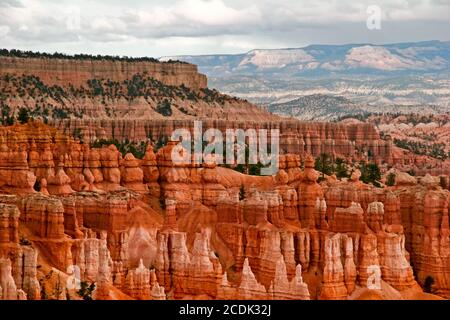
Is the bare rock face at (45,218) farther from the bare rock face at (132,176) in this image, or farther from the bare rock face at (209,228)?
the bare rock face at (132,176)

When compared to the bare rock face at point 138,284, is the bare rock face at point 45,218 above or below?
above

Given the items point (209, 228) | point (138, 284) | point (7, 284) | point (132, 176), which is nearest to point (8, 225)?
point (7, 284)

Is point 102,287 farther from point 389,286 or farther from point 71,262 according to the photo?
point 389,286

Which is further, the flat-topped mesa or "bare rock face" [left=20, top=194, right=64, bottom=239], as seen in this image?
the flat-topped mesa

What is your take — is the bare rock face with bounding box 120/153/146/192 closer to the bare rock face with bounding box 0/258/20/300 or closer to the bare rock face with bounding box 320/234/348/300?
the bare rock face with bounding box 320/234/348/300

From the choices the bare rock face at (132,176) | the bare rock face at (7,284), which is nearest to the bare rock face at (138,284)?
the bare rock face at (7,284)

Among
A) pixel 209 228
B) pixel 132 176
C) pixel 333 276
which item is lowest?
pixel 333 276

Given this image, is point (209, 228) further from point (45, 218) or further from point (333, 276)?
point (45, 218)

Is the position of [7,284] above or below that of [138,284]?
above

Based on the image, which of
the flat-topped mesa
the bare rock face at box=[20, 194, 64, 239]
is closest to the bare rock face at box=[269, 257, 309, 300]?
the bare rock face at box=[20, 194, 64, 239]

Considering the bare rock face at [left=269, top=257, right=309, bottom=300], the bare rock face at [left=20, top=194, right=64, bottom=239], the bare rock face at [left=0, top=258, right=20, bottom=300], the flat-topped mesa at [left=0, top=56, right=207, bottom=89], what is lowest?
the bare rock face at [left=269, top=257, right=309, bottom=300]
